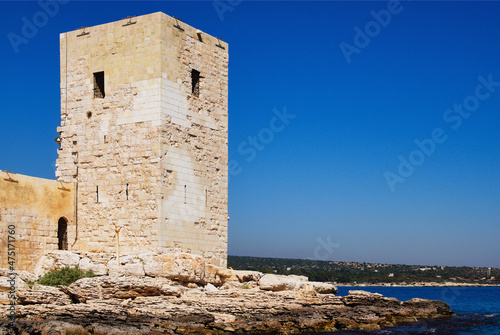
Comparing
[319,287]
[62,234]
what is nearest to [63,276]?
[62,234]

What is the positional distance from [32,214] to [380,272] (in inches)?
3058

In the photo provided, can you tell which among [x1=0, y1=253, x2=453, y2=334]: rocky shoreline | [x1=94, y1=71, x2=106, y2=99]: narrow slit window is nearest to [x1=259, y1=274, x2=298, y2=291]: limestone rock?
[x1=0, y1=253, x2=453, y2=334]: rocky shoreline

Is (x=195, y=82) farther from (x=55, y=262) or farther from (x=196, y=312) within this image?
(x=196, y=312)

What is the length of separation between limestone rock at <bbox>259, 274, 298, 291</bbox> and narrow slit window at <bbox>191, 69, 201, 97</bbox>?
5.81m

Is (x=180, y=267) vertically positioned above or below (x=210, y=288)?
Answer: above

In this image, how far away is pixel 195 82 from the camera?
20.7 metres

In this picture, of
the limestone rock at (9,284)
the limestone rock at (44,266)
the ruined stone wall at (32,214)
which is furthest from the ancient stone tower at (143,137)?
the limestone rock at (9,284)

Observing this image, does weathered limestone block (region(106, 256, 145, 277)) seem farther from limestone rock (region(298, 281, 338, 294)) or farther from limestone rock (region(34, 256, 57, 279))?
limestone rock (region(298, 281, 338, 294))

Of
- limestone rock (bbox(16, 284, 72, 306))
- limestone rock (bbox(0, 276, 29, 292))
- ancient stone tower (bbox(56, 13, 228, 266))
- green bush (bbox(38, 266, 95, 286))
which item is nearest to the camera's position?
limestone rock (bbox(16, 284, 72, 306))

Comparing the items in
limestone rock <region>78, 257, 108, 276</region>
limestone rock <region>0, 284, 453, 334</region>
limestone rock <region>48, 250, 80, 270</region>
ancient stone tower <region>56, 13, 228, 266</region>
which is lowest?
Result: limestone rock <region>0, 284, 453, 334</region>

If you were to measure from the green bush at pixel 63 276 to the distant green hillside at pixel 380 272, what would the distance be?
52.4 meters

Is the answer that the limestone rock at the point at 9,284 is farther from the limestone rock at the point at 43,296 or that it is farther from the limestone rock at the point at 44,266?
the limestone rock at the point at 44,266

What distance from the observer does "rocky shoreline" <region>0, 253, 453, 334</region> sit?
47.1 ft

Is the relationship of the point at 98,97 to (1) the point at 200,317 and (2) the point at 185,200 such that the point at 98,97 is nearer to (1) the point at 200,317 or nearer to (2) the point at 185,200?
(2) the point at 185,200
